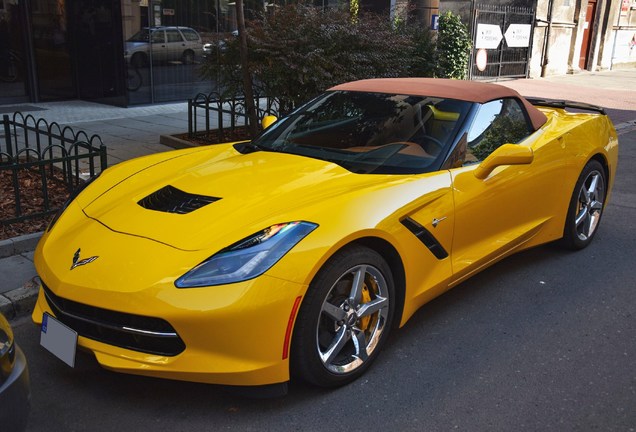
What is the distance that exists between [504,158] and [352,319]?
4.77 ft

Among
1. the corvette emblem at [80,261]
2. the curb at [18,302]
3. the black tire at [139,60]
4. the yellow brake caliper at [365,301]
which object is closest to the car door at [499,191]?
the yellow brake caliper at [365,301]

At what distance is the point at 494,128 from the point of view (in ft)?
14.3

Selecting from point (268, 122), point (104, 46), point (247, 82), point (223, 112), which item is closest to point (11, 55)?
point (104, 46)

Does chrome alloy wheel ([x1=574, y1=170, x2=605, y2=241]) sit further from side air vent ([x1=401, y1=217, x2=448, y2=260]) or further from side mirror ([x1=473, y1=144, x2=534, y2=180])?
side air vent ([x1=401, y1=217, x2=448, y2=260])

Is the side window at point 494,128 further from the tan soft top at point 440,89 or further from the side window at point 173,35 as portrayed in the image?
the side window at point 173,35

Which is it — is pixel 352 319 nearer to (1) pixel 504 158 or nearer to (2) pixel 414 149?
(2) pixel 414 149

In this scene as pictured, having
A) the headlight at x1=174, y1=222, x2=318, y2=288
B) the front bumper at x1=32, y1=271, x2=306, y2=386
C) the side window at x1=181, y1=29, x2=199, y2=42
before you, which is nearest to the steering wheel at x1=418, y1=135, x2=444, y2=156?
the headlight at x1=174, y1=222, x2=318, y2=288

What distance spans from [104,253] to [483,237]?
2.32 m

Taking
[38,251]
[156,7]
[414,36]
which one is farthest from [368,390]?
[156,7]

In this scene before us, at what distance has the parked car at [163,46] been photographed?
1227 centimetres

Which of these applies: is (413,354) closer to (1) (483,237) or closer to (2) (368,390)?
(2) (368,390)

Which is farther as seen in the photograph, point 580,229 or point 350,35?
point 350,35

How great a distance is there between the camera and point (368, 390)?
3.22 metres

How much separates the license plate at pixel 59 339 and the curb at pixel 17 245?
6.52ft
